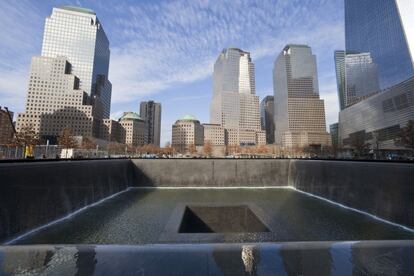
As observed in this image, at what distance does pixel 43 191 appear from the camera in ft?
35.7

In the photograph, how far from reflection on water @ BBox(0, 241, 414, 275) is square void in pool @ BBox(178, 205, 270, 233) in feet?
27.0

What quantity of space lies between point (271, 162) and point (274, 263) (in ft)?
75.3

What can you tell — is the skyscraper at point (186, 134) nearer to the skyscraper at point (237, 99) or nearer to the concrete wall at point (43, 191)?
the skyscraper at point (237, 99)

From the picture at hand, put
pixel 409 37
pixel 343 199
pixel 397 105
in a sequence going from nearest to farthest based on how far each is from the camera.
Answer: pixel 343 199 → pixel 397 105 → pixel 409 37

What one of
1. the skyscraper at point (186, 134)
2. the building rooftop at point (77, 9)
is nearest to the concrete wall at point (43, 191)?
the skyscraper at point (186, 134)

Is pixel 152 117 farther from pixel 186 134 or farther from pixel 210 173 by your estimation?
pixel 210 173

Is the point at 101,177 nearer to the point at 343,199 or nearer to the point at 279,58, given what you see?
the point at 343,199

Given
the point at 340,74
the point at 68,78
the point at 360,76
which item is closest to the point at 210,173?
the point at 68,78

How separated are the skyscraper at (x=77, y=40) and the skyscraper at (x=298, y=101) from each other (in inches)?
4464

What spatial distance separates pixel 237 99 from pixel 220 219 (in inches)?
6116

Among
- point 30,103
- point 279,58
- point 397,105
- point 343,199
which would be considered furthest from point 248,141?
point 343,199

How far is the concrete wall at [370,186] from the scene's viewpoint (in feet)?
35.6

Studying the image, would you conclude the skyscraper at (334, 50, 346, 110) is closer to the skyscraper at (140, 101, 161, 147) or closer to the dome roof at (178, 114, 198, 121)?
the dome roof at (178, 114, 198, 121)

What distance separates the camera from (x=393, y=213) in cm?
1120
